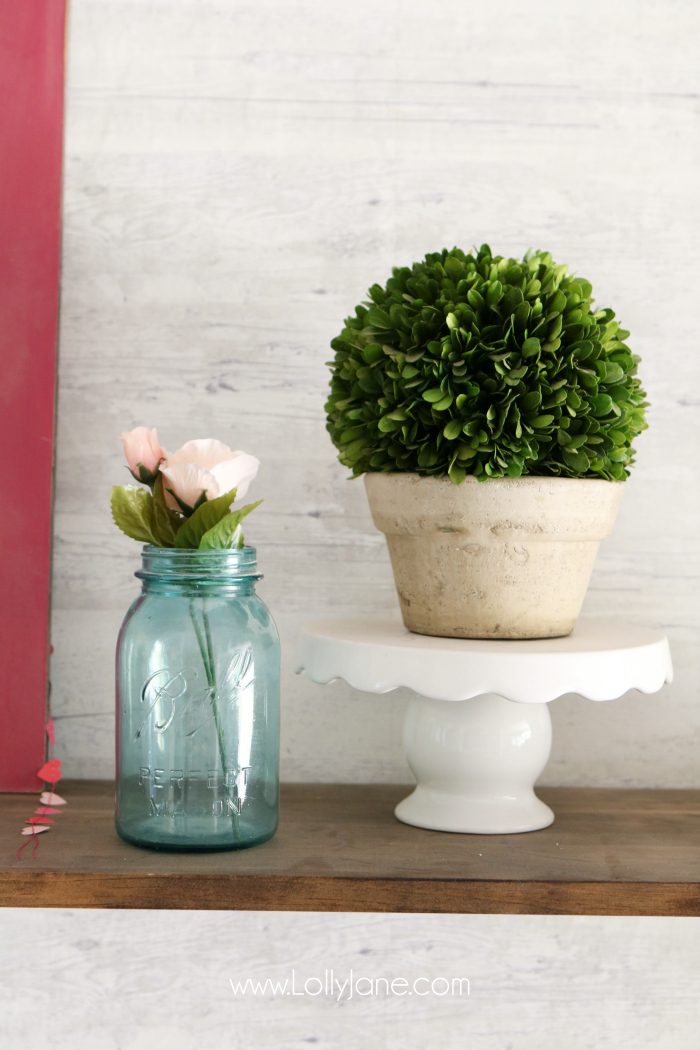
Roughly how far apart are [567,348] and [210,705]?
0.37m

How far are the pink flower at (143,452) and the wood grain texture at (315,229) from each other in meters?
0.23

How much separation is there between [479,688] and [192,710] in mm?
214

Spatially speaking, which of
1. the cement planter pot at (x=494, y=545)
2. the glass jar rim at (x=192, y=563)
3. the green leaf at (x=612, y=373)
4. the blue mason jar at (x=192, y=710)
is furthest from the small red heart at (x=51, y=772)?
the green leaf at (x=612, y=373)

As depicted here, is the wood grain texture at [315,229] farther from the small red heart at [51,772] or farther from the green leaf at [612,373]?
the green leaf at [612,373]

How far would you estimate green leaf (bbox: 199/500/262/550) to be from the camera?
2.44 ft

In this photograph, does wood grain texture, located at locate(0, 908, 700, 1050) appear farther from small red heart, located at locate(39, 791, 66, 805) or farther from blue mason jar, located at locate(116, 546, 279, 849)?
blue mason jar, located at locate(116, 546, 279, 849)

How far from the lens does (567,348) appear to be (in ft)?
2.46

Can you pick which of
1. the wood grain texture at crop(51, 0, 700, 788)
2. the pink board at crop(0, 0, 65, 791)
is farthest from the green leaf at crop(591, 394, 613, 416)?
the pink board at crop(0, 0, 65, 791)

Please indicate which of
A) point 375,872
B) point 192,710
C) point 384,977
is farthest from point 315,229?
point 384,977

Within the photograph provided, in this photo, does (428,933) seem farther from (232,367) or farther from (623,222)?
(623,222)

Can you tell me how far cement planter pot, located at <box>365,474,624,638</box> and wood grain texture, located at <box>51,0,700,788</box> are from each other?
0.18 metres

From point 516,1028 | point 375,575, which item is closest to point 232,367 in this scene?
point 375,575

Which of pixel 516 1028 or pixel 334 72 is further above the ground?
pixel 334 72

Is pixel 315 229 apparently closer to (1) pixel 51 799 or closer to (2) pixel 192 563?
(2) pixel 192 563
